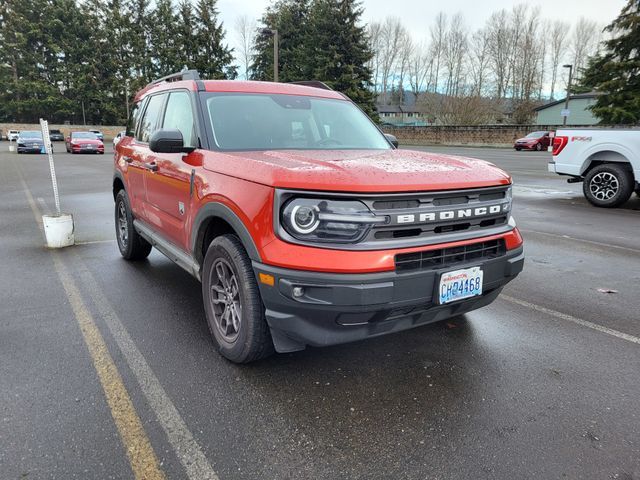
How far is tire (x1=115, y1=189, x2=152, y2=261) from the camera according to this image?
5457 mm

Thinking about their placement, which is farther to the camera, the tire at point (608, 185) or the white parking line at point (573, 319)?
the tire at point (608, 185)

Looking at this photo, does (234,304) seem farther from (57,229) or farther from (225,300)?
(57,229)

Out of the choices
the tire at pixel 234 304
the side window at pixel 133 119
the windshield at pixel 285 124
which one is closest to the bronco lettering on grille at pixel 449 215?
the tire at pixel 234 304

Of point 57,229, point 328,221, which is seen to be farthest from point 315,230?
point 57,229

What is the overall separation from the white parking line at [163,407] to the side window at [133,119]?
7.46 ft

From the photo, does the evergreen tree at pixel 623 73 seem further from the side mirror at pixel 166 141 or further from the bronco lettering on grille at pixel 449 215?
the side mirror at pixel 166 141

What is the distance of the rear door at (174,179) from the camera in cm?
365

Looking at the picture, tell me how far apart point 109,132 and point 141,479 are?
64.8 metres

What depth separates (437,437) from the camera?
8.02 feet

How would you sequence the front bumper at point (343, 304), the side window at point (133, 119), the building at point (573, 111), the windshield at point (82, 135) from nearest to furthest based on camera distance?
the front bumper at point (343, 304) < the side window at point (133, 119) < the windshield at point (82, 135) < the building at point (573, 111)

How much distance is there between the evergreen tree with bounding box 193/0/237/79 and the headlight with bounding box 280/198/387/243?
57070 millimetres

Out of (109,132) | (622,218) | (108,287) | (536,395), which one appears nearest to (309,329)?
(536,395)

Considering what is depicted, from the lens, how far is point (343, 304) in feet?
8.08

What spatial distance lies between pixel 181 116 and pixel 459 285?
2741mm
